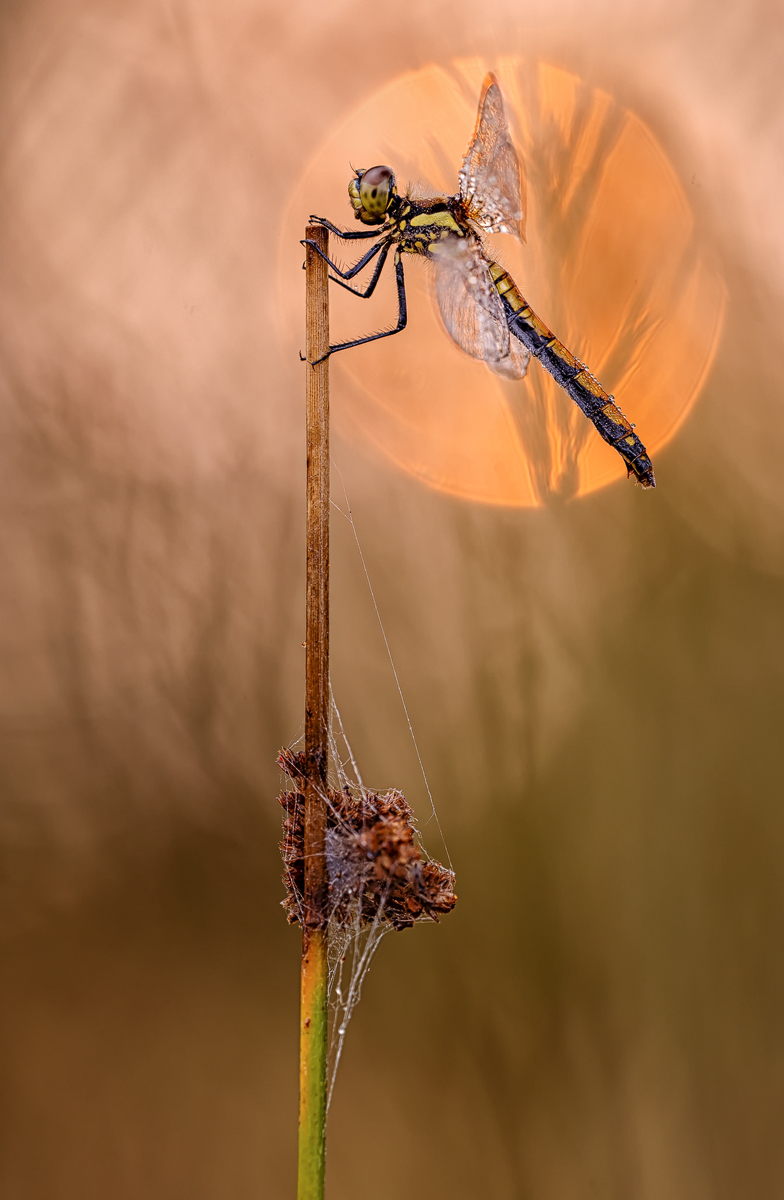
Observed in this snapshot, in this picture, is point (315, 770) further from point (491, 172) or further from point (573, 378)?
point (491, 172)

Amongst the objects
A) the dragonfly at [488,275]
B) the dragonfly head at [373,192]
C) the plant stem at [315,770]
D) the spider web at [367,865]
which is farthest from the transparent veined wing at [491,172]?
the spider web at [367,865]

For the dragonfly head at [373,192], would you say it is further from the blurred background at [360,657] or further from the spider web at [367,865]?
the spider web at [367,865]

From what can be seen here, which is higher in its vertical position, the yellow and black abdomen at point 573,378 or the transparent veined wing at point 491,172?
the transparent veined wing at point 491,172

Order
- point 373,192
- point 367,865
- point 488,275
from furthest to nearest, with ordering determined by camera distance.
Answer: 1. point 488,275
2. point 373,192
3. point 367,865

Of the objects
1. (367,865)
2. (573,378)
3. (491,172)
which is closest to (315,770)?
(367,865)

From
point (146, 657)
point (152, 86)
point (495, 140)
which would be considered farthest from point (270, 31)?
point (146, 657)

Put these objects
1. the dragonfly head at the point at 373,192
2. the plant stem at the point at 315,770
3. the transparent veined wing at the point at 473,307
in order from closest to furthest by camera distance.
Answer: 1. the plant stem at the point at 315,770
2. the dragonfly head at the point at 373,192
3. the transparent veined wing at the point at 473,307
